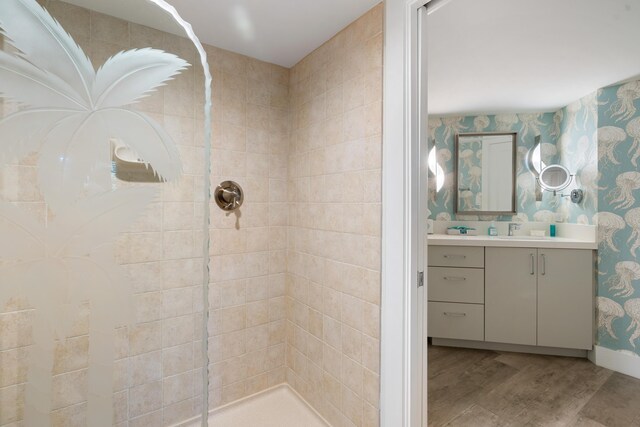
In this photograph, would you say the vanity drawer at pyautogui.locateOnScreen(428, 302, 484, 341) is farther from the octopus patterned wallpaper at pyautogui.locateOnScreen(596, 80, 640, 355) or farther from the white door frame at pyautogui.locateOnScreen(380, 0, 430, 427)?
the white door frame at pyautogui.locateOnScreen(380, 0, 430, 427)

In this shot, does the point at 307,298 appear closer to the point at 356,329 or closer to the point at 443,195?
the point at 356,329

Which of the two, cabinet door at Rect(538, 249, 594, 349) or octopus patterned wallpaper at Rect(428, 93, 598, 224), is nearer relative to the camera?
cabinet door at Rect(538, 249, 594, 349)

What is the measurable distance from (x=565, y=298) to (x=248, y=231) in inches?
101

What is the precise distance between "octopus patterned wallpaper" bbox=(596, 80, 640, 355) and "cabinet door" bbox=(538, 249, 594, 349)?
3.9 inches

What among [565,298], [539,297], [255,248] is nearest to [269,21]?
[255,248]

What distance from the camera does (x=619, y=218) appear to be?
234 cm

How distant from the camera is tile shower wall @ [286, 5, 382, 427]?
146 cm

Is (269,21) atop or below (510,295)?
atop

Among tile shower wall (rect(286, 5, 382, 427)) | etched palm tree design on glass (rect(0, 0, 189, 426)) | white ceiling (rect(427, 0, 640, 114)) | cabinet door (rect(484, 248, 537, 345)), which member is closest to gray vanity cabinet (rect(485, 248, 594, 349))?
cabinet door (rect(484, 248, 537, 345))

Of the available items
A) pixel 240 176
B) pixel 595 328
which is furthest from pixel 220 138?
pixel 595 328

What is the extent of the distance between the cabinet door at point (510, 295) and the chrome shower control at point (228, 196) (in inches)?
83.5

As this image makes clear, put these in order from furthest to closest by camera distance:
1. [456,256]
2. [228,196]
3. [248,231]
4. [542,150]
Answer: [542,150] < [456,256] < [248,231] < [228,196]

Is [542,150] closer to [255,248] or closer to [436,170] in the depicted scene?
[436,170]

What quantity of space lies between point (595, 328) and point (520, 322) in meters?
0.54
